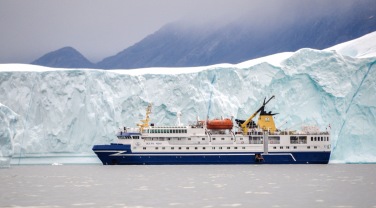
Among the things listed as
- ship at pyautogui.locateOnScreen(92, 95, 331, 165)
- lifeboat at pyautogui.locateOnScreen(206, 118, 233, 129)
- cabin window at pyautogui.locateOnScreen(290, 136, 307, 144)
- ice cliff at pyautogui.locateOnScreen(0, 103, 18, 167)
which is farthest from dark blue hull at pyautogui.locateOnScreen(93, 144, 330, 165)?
ice cliff at pyautogui.locateOnScreen(0, 103, 18, 167)

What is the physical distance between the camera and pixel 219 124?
4819cm

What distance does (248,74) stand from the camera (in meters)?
52.8

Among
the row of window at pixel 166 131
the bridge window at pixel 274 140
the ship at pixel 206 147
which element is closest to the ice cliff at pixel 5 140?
the ship at pixel 206 147

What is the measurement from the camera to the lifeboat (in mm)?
48125

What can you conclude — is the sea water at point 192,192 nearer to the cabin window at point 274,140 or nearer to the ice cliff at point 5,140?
the ice cliff at point 5,140

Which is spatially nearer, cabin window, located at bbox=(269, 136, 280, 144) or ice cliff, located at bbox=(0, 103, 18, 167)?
ice cliff, located at bbox=(0, 103, 18, 167)

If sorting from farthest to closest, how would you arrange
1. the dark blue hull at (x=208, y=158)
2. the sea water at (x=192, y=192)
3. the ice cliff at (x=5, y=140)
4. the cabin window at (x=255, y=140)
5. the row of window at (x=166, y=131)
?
the cabin window at (x=255, y=140)
the dark blue hull at (x=208, y=158)
the row of window at (x=166, y=131)
the ice cliff at (x=5, y=140)
the sea water at (x=192, y=192)

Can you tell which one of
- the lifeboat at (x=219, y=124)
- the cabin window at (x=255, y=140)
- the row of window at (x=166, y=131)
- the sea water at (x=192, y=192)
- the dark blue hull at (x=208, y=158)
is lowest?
the sea water at (x=192, y=192)

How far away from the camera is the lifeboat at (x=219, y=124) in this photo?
158 feet

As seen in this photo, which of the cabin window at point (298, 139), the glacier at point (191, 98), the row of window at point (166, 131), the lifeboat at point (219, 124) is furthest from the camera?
the glacier at point (191, 98)

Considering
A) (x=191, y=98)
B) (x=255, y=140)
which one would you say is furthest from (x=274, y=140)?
(x=191, y=98)

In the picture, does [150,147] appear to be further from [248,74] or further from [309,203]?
[309,203]

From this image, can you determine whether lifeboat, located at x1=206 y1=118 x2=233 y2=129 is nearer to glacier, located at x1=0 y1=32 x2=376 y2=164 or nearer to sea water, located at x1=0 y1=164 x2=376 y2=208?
glacier, located at x1=0 y1=32 x2=376 y2=164

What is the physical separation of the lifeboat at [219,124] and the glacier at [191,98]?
3422mm
